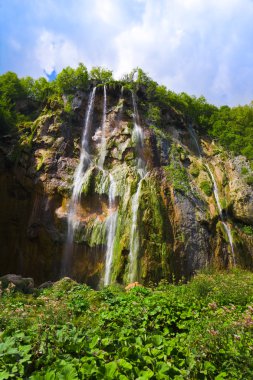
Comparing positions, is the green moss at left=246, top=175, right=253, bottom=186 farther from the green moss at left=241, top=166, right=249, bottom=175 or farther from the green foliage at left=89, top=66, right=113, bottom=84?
the green foliage at left=89, top=66, right=113, bottom=84

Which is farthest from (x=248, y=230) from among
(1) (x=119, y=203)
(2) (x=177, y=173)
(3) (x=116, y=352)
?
(3) (x=116, y=352)

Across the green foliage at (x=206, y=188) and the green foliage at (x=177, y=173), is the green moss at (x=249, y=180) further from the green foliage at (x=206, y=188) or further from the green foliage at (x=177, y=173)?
the green foliage at (x=177, y=173)

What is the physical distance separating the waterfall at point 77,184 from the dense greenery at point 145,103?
337 cm

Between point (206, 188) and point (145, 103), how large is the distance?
947 centimetres

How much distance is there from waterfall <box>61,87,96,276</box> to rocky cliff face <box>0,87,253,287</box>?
23 centimetres

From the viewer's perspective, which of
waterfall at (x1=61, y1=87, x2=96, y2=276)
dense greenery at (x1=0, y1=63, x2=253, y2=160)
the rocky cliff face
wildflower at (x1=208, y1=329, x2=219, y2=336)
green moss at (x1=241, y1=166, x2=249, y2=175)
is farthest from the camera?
dense greenery at (x1=0, y1=63, x2=253, y2=160)

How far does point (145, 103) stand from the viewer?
25281mm

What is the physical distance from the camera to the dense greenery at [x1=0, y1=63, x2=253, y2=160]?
2538cm

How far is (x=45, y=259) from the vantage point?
17094 mm

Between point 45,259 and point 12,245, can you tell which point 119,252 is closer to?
point 45,259

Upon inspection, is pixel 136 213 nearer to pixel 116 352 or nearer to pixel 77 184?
pixel 77 184

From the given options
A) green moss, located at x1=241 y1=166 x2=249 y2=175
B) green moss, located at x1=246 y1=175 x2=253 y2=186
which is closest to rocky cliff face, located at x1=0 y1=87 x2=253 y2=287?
green moss, located at x1=241 y1=166 x2=249 y2=175

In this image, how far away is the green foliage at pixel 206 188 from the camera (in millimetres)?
20031

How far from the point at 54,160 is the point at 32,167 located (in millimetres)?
1485
